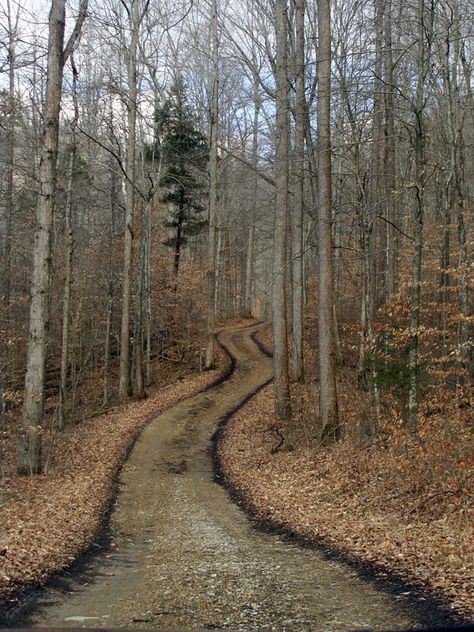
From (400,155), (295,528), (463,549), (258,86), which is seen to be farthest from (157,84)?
(463,549)

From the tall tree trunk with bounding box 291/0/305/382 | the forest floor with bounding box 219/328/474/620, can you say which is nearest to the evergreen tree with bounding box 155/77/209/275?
the tall tree trunk with bounding box 291/0/305/382

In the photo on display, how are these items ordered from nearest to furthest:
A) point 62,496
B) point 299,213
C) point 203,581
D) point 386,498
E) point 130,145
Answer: point 203,581, point 386,498, point 62,496, point 299,213, point 130,145

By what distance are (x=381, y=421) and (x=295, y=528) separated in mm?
4509

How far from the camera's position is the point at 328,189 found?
1341 centimetres

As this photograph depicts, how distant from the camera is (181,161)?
102 feet

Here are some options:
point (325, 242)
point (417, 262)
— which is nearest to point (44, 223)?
point (325, 242)

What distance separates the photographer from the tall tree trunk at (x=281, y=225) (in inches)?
654

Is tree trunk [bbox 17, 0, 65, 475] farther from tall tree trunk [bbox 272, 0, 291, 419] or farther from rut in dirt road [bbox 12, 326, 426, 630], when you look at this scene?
tall tree trunk [bbox 272, 0, 291, 419]

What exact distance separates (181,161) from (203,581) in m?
27.4

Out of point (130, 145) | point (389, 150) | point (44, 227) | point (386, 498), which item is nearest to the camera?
point (386, 498)

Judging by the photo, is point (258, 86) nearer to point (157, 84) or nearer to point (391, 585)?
point (157, 84)

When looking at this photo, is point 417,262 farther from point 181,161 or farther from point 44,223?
point 181,161

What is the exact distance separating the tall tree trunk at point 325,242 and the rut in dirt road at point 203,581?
10.2 ft

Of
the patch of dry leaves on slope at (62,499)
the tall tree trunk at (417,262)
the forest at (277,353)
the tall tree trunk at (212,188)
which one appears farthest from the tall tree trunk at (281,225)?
the tall tree trunk at (212,188)
